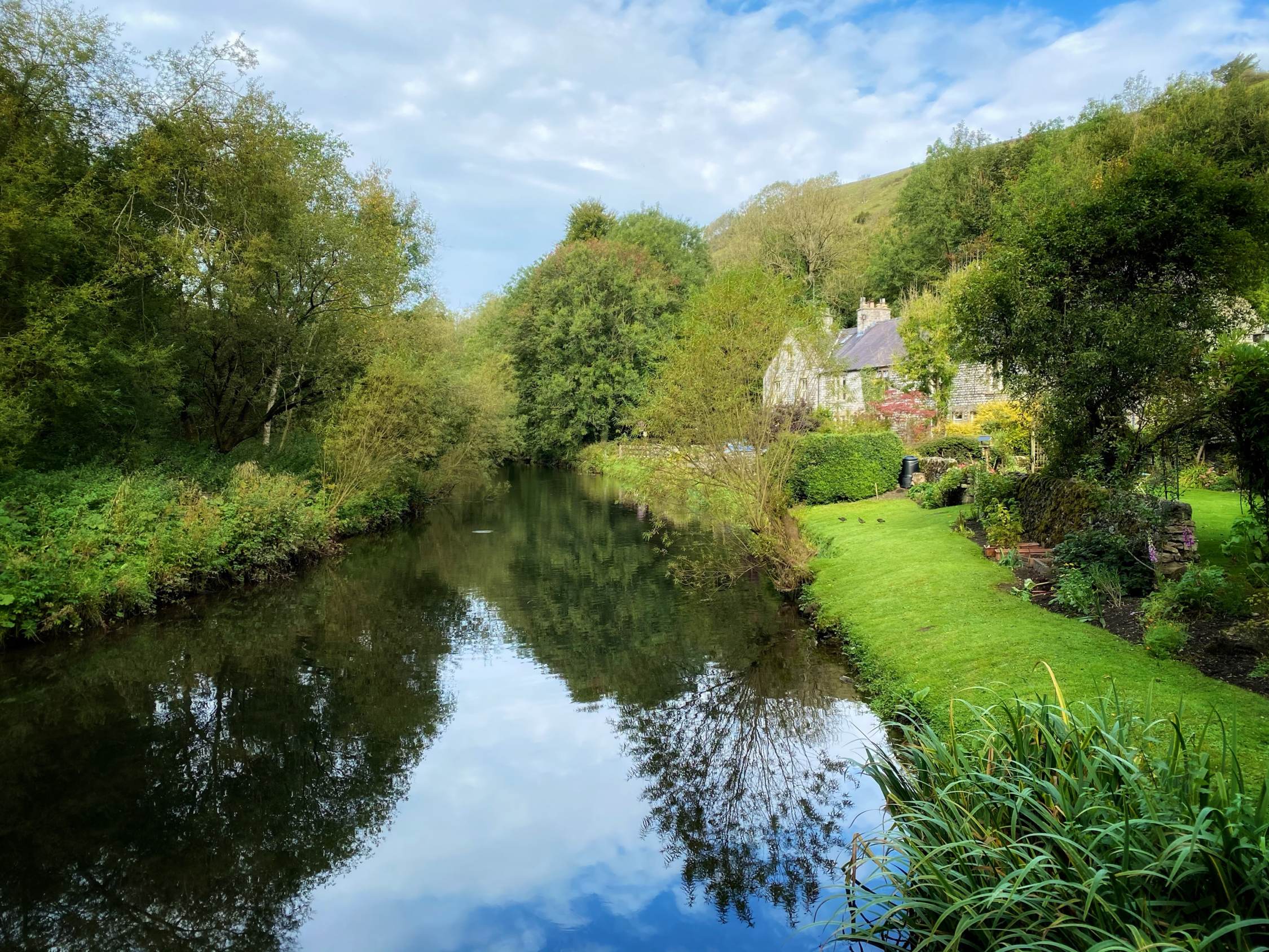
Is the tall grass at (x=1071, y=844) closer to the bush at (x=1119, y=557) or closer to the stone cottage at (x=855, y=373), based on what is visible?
the bush at (x=1119, y=557)

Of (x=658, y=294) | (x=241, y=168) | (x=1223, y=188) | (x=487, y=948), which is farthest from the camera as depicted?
(x=658, y=294)

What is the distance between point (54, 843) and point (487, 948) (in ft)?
14.5

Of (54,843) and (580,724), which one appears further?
(580,724)

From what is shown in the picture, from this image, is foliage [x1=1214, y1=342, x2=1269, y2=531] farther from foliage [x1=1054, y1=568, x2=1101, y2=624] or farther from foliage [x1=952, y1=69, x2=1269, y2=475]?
foliage [x1=952, y1=69, x2=1269, y2=475]

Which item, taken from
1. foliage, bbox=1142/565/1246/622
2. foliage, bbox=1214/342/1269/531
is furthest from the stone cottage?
foliage, bbox=1214/342/1269/531

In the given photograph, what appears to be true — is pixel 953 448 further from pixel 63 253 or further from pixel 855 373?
pixel 63 253

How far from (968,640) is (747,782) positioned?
3.39 metres

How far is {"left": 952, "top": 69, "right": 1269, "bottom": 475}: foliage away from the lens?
11.7m

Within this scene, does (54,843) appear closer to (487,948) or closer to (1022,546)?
(487,948)

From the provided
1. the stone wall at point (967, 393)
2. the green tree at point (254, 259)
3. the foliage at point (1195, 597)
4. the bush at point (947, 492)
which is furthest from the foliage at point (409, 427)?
the stone wall at point (967, 393)

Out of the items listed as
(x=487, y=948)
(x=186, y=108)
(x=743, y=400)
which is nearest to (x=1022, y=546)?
(x=743, y=400)

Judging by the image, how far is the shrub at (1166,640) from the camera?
805cm

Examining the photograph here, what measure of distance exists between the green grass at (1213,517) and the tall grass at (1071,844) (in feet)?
19.0

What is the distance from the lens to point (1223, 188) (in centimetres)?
1183
